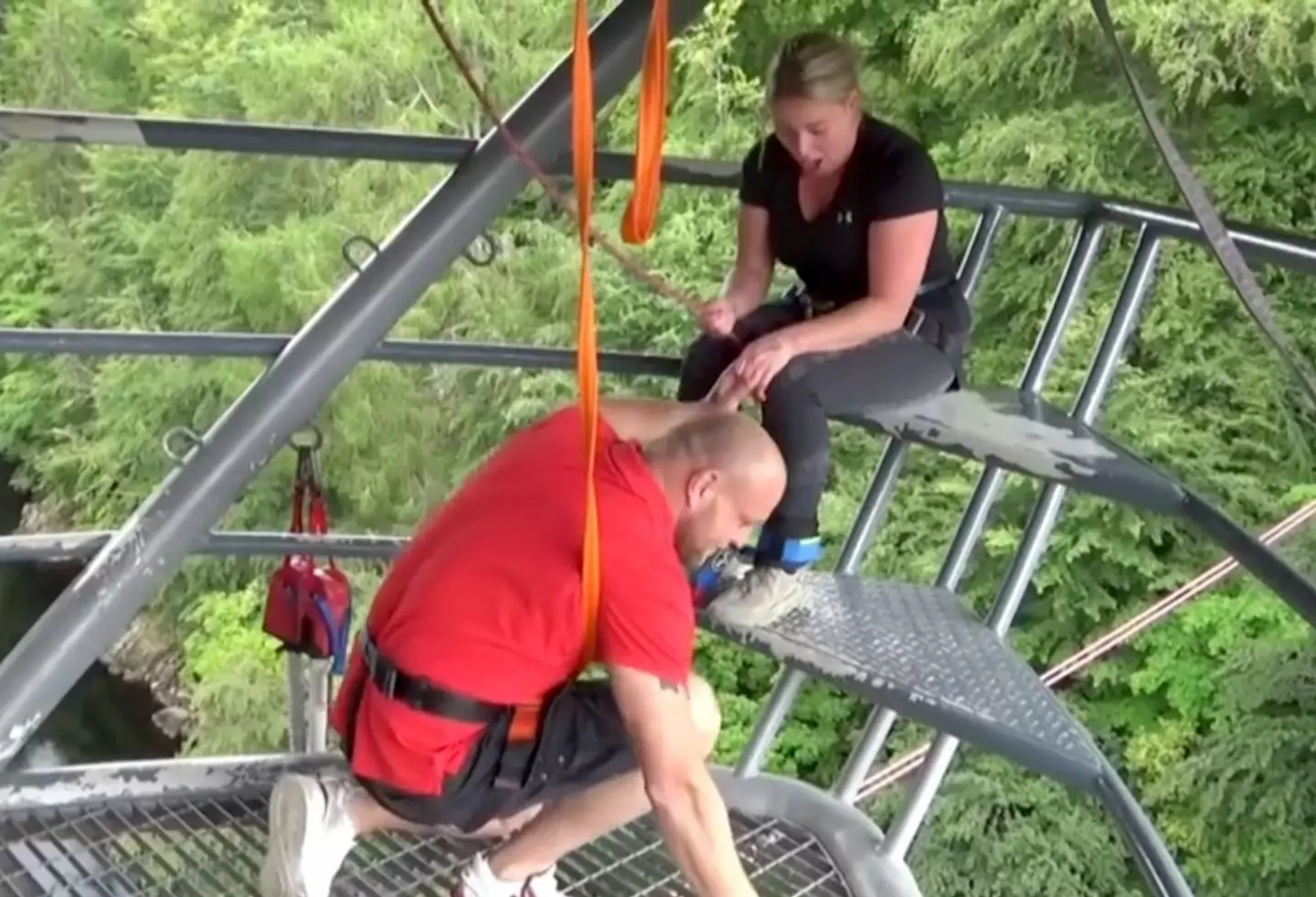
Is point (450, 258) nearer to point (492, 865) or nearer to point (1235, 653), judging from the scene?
point (492, 865)

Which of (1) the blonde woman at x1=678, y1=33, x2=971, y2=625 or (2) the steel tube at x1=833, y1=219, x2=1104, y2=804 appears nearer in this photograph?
(1) the blonde woman at x1=678, y1=33, x2=971, y2=625

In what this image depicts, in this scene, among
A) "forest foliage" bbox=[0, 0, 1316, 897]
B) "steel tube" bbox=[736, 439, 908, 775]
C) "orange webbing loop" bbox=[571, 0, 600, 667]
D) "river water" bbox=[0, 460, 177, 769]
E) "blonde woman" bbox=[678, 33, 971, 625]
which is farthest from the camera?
"river water" bbox=[0, 460, 177, 769]

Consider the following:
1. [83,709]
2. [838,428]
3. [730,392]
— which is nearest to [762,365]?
[730,392]

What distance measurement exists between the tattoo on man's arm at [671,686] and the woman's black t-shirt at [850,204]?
70 centimetres

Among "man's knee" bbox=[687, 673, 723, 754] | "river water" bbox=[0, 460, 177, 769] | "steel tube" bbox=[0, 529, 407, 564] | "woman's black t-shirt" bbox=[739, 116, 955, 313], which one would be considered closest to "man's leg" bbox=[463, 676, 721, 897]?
"man's knee" bbox=[687, 673, 723, 754]

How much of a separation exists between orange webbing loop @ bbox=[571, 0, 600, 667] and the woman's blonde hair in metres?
0.57

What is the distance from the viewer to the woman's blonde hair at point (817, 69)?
72.7 inches

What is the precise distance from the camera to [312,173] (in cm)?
1164

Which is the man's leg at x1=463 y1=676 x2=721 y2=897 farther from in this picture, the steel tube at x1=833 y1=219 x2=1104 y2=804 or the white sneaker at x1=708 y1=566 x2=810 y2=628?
the steel tube at x1=833 y1=219 x2=1104 y2=804

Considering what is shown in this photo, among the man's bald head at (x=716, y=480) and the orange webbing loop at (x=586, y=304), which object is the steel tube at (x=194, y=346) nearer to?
the man's bald head at (x=716, y=480)

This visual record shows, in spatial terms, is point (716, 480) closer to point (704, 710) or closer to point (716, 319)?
point (704, 710)

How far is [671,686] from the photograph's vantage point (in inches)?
57.4

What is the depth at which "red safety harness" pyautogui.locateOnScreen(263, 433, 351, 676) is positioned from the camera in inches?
77.5

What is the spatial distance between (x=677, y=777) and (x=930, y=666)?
0.93 ft
